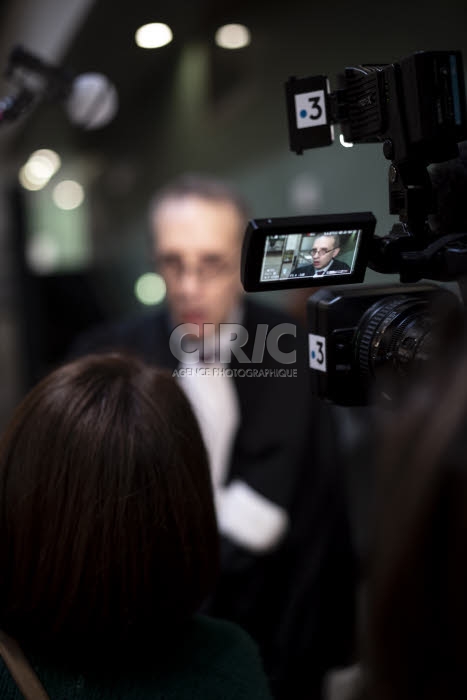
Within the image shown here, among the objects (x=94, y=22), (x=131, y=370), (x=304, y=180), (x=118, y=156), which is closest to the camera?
(x=131, y=370)

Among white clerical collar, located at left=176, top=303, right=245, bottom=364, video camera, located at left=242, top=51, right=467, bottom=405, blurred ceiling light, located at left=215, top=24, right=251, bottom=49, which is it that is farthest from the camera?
blurred ceiling light, located at left=215, top=24, right=251, bottom=49

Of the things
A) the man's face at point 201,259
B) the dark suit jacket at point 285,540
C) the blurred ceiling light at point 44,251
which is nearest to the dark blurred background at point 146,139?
the blurred ceiling light at point 44,251

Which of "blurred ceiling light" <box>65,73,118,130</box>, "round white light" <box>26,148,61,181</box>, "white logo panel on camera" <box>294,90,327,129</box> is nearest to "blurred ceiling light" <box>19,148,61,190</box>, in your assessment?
"round white light" <box>26,148,61,181</box>

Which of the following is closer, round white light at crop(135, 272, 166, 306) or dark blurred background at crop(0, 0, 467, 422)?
dark blurred background at crop(0, 0, 467, 422)

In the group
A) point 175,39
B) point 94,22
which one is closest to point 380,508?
point 175,39

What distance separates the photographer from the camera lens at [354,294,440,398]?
0.75m

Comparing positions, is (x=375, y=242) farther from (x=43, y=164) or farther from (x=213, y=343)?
(x=43, y=164)

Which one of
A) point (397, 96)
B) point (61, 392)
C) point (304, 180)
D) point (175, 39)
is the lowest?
point (61, 392)

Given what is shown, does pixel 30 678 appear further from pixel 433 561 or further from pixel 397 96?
pixel 397 96

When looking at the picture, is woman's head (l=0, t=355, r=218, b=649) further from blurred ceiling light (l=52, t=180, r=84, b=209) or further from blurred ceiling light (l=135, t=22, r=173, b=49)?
blurred ceiling light (l=52, t=180, r=84, b=209)

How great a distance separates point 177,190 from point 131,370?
106 centimetres

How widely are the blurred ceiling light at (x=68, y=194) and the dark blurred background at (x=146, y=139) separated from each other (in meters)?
0.03

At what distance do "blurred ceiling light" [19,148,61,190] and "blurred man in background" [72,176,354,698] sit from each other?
1409 mm

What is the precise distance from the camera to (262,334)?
1.70 m
